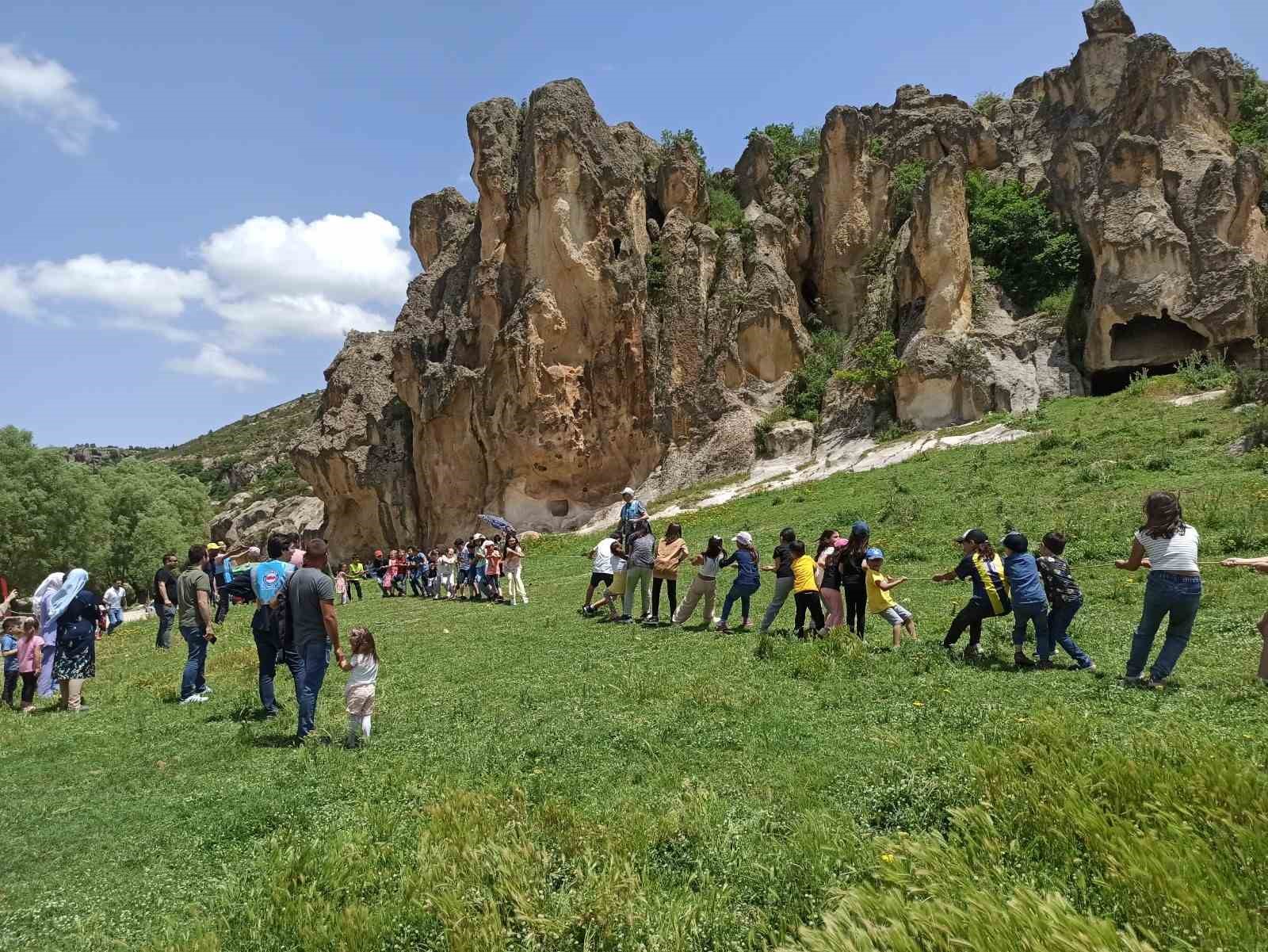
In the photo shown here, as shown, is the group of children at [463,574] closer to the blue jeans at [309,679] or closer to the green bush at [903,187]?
the blue jeans at [309,679]

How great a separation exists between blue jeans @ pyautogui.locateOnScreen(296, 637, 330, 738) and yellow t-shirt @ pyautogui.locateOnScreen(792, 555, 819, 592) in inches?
263

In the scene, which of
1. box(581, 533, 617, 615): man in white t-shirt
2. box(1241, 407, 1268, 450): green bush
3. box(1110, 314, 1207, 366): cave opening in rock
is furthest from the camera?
box(1110, 314, 1207, 366): cave opening in rock

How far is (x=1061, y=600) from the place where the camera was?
9.20 metres

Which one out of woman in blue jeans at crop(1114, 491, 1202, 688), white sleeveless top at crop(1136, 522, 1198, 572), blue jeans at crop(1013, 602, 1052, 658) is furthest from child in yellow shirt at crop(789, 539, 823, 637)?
white sleeveless top at crop(1136, 522, 1198, 572)

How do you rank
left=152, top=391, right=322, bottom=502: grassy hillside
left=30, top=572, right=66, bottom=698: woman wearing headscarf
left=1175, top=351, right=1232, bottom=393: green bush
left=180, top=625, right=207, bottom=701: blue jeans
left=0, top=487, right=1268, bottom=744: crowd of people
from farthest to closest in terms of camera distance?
left=152, top=391, right=322, bottom=502: grassy hillside → left=1175, top=351, right=1232, bottom=393: green bush → left=180, top=625, right=207, bottom=701: blue jeans → left=30, top=572, right=66, bottom=698: woman wearing headscarf → left=0, top=487, right=1268, bottom=744: crowd of people

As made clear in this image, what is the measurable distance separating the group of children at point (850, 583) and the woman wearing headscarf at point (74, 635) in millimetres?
8503

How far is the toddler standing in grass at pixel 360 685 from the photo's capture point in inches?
324

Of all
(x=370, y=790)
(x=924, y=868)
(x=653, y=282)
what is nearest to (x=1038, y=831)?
(x=924, y=868)

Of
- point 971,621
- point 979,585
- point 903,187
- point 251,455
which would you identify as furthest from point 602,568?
point 251,455

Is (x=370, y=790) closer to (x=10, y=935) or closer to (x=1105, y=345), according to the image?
(x=10, y=935)

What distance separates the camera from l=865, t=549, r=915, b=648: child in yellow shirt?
11.0m

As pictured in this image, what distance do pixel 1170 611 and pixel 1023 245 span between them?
34.8 metres

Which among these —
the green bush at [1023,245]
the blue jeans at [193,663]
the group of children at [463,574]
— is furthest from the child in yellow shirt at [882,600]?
the green bush at [1023,245]

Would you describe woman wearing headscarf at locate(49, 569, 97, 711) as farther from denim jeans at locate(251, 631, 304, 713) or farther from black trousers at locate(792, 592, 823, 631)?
black trousers at locate(792, 592, 823, 631)
